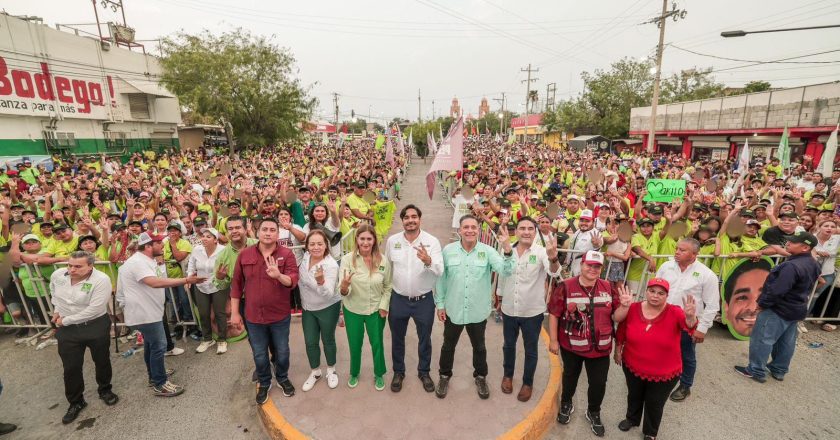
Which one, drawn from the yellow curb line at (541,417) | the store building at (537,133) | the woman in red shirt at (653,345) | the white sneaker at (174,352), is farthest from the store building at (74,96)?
the store building at (537,133)

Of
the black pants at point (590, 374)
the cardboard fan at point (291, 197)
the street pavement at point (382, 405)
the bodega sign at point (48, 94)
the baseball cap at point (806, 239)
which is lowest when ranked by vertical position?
the street pavement at point (382, 405)

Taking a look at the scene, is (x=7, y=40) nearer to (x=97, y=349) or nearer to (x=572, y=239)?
(x=97, y=349)

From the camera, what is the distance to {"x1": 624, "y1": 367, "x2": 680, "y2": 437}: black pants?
345cm

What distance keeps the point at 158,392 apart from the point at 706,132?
33205mm

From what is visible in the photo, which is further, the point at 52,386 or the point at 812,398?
the point at 52,386

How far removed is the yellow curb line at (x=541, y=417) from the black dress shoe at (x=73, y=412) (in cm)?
449

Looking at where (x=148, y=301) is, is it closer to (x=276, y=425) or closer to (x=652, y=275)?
(x=276, y=425)

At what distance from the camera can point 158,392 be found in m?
4.38

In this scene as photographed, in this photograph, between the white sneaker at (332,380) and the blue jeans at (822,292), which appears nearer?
the white sneaker at (332,380)

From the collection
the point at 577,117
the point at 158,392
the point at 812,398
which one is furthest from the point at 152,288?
the point at 577,117

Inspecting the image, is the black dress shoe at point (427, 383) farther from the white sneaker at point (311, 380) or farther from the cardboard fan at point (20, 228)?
the cardboard fan at point (20, 228)

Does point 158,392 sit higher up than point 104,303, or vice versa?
point 104,303

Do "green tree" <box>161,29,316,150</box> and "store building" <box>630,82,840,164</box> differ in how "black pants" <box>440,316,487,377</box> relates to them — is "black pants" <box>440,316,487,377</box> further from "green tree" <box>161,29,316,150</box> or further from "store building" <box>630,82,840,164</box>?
"green tree" <box>161,29,316,150</box>

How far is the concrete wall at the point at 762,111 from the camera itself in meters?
18.0
